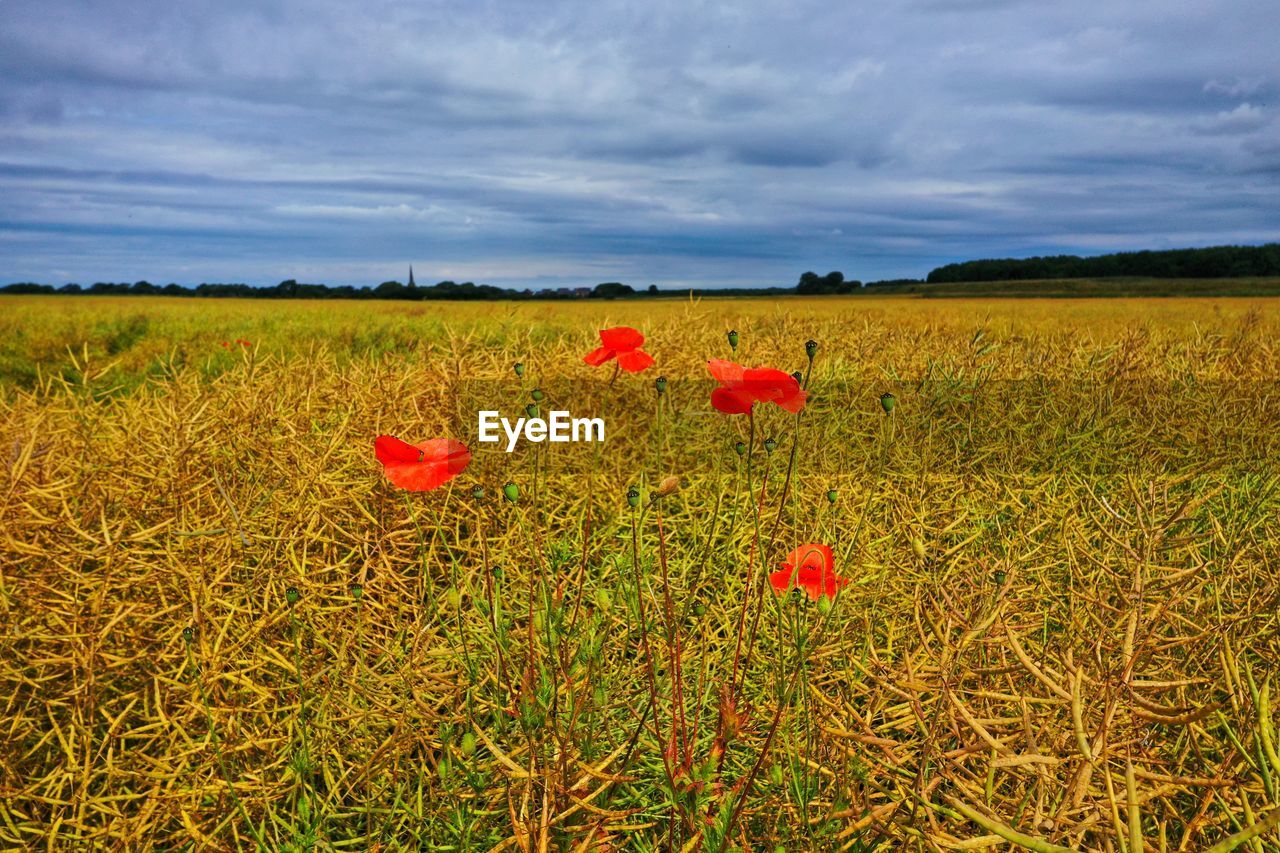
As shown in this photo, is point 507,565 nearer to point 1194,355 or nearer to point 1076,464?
point 1076,464

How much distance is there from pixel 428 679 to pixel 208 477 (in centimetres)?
108

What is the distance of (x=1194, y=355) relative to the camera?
4.27 metres

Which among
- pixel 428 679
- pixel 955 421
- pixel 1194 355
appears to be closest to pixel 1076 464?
pixel 955 421

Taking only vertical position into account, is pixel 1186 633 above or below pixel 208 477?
below

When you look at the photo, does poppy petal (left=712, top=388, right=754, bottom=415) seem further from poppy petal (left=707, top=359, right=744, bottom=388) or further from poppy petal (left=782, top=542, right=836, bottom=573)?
poppy petal (left=782, top=542, right=836, bottom=573)

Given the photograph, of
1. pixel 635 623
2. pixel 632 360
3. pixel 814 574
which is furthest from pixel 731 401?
pixel 635 623

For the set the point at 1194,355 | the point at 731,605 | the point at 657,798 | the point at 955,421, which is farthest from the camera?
the point at 1194,355

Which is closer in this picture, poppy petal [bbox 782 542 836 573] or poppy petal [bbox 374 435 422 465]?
poppy petal [bbox 374 435 422 465]

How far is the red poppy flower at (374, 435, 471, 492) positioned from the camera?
1300mm

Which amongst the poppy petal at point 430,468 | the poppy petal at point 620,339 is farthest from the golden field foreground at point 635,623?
the poppy petal at point 620,339

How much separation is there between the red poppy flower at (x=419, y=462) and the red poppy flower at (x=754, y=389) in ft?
1.52

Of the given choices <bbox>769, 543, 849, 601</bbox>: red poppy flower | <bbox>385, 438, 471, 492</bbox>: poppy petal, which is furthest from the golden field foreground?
<bbox>385, 438, 471, 492</bbox>: poppy petal

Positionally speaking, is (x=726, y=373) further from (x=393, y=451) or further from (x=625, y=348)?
(x=393, y=451)

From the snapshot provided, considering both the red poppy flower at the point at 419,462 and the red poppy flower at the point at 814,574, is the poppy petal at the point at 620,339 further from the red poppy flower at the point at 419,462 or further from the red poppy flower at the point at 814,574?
the red poppy flower at the point at 814,574
